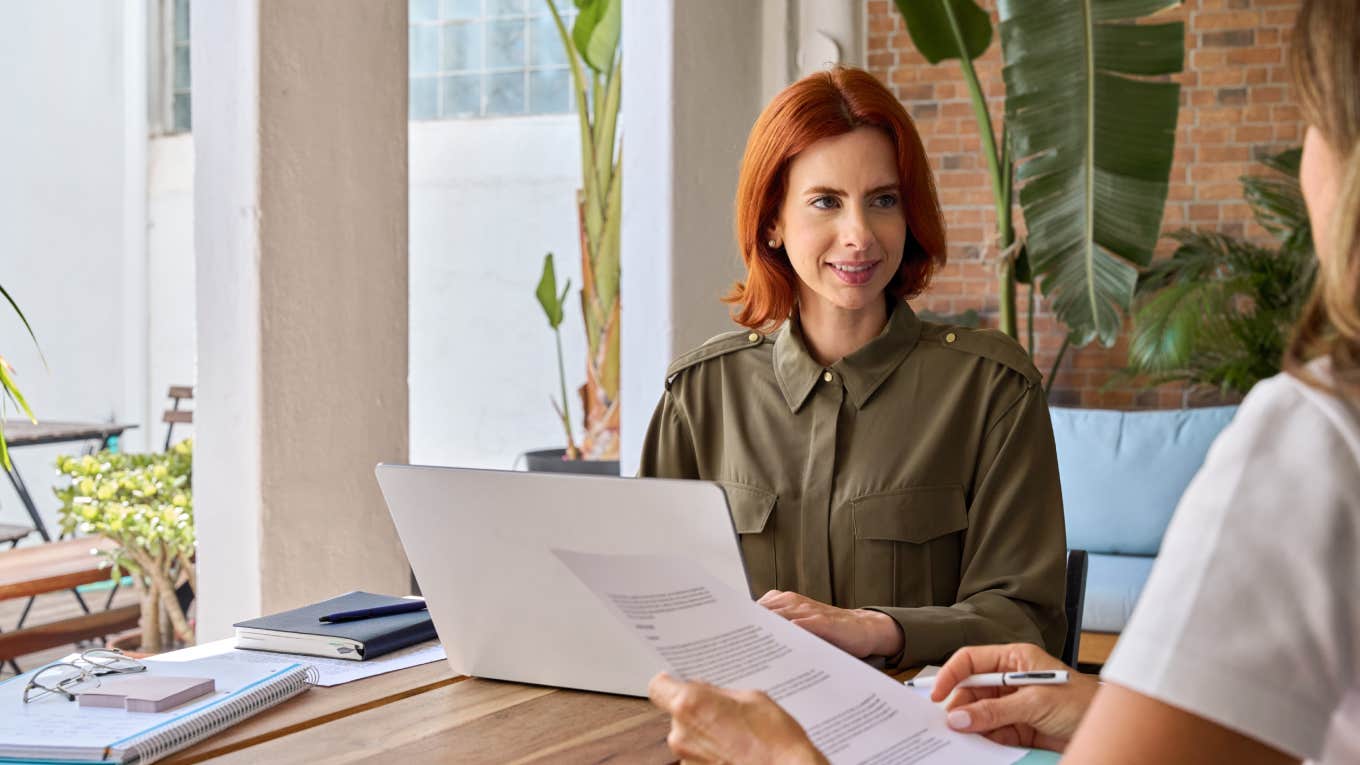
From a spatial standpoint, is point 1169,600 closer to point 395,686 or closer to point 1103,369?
point 395,686

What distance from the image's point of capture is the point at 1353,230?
24.2 inches

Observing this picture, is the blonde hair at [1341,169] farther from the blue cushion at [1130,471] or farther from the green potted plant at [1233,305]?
the green potted plant at [1233,305]

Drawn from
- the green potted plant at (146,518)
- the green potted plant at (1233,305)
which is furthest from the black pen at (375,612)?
the green potted plant at (1233,305)

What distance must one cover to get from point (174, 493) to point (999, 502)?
2.74 m

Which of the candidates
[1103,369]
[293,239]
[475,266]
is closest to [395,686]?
[293,239]

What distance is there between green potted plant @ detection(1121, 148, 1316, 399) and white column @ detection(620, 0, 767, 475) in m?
2.01

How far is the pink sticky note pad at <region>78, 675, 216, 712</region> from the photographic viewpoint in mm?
1211

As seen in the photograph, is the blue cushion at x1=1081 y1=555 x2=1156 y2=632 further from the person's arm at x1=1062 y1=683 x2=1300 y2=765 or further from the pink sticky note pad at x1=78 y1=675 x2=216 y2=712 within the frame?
the person's arm at x1=1062 y1=683 x2=1300 y2=765

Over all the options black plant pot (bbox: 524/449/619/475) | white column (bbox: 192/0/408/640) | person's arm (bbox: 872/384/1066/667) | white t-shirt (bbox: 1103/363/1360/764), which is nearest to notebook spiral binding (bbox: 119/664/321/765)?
person's arm (bbox: 872/384/1066/667)

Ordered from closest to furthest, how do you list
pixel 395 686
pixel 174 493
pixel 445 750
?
pixel 445 750
pixel 395 686
pixel 174 493

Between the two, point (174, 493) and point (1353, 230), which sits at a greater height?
point (1353, 230)

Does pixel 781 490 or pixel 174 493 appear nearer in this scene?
pixel 781 490

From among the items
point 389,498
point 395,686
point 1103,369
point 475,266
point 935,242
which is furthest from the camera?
point 475,266

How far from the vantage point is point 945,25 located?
3736 mm
